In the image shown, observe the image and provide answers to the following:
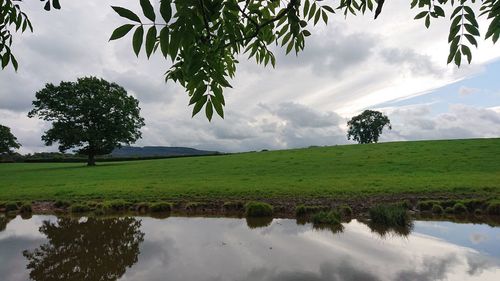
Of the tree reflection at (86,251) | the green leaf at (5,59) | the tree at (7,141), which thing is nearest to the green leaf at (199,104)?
the green leaf at (5,59)

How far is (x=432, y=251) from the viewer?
9508mm

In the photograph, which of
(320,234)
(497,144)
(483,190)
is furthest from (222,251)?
(497,144)

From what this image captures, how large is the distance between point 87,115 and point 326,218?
42.7 metres

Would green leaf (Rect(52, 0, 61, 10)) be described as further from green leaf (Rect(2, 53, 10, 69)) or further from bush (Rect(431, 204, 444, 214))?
bush (Rect(431, 204, 444, 214))

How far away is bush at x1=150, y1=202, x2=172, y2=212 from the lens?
1716 centimetres

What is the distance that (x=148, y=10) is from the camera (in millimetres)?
1546

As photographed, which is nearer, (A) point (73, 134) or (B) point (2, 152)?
(A) point (73, 134)

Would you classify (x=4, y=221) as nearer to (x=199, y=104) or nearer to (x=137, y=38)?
(x=199, y=104)

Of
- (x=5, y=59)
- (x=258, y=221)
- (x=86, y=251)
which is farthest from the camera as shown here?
(x=258, y=221)

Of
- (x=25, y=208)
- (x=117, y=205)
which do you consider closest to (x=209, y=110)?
(x=117, y=205)

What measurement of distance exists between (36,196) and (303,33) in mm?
23096

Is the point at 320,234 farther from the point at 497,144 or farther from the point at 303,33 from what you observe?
the point at 497,144

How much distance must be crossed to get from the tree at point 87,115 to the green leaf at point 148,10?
48.4 metres

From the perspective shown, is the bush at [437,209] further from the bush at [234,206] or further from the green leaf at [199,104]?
the green leaf at [199,104]
